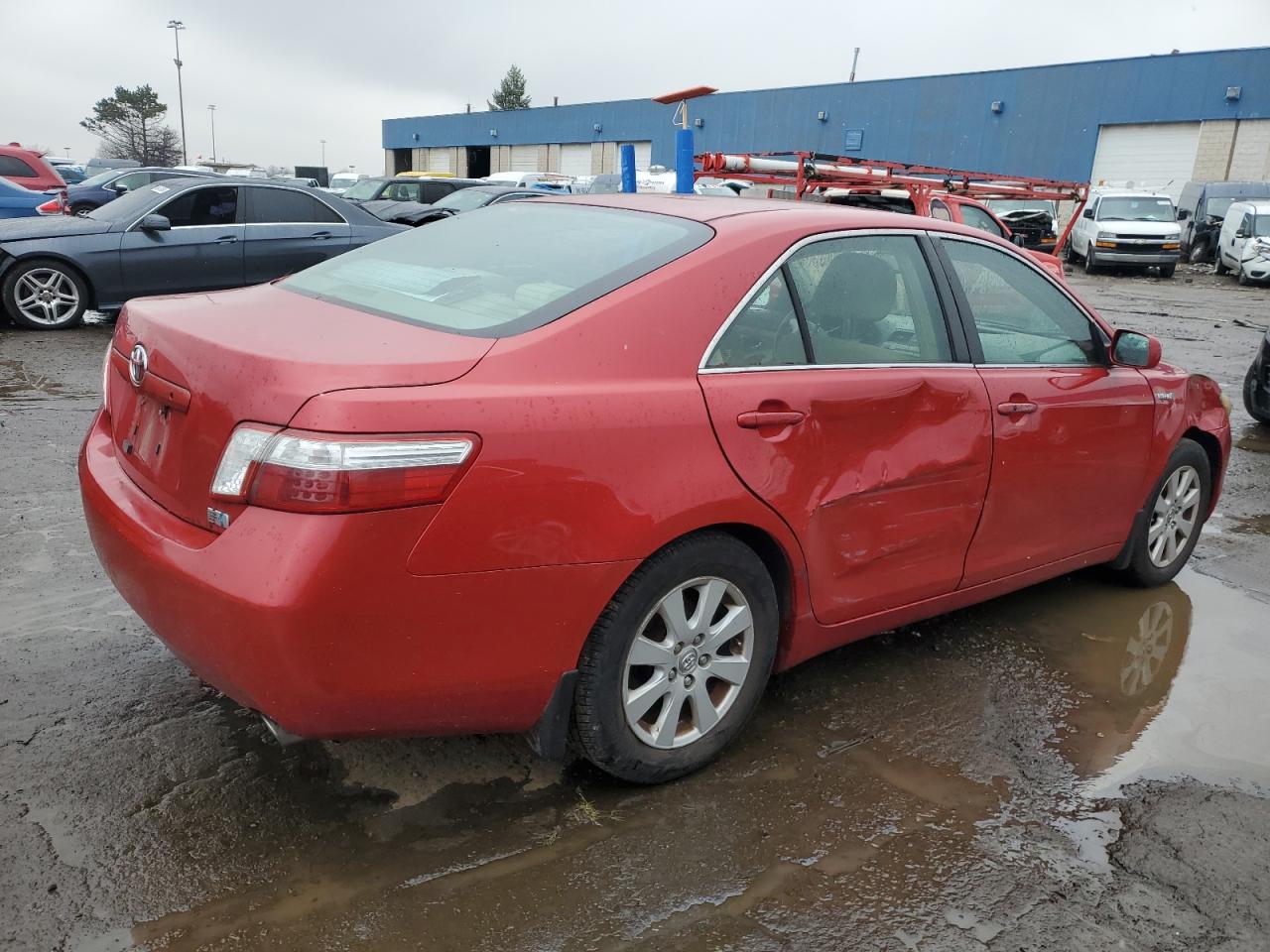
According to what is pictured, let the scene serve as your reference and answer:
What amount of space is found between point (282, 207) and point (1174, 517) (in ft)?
28.5

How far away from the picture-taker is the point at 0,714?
9.71ft

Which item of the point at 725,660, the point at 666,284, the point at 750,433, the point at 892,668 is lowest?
the point at 892,668

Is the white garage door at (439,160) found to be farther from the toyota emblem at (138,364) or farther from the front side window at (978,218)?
the toyota emblem at (138,364)

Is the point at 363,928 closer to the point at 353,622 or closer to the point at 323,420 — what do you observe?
the point at 353,622

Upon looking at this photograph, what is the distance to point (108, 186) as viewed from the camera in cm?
1752

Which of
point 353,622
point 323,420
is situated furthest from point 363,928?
point 323,420

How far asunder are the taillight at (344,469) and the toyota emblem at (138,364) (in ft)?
2.04

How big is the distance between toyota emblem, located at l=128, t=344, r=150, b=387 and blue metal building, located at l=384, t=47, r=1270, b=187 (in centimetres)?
3372

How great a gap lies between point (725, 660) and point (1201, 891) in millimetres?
1262

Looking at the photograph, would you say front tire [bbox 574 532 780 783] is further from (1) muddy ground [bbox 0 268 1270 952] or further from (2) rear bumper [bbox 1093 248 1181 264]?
(2) rear bumper [bbox 1093 248 1181 264]

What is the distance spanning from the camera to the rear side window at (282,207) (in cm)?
1014

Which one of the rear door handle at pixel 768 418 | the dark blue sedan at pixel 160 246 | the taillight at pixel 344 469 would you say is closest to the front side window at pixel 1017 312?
the rear door handle at pixel 768 418

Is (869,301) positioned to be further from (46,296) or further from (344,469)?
(46,296)

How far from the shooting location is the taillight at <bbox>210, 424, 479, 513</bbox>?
2.11 m
